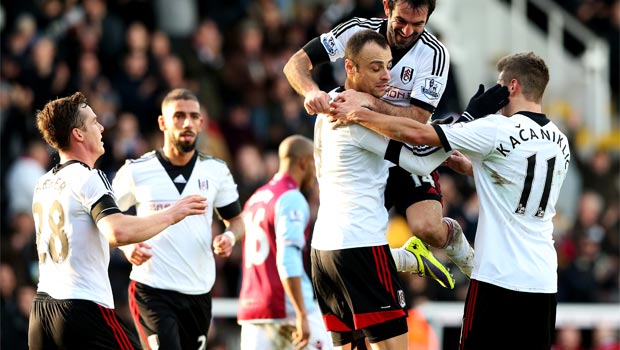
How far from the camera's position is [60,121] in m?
7.84

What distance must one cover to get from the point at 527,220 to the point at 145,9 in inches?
427

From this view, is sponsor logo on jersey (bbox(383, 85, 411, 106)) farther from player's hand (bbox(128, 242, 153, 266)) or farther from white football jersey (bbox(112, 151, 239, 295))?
white football jersey (bbox(112, 151, 239, 295))

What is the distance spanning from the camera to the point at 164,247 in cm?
960

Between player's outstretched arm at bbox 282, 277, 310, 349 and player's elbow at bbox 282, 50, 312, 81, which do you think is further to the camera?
player's outstretched arm at bbox 282, 277, 310, 349

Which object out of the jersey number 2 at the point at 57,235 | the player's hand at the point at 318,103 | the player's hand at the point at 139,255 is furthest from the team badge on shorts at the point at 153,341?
the player's hand at the point at 318,103

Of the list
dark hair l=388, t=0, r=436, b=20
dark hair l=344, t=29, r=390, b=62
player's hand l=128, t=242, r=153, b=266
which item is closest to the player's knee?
dark hair l=344, t=29, r=390, b=62

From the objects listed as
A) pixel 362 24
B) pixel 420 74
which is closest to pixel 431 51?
pixel 420 74

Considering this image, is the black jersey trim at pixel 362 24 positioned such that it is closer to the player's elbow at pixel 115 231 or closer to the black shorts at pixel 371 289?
the black shorts at pixel 371 289

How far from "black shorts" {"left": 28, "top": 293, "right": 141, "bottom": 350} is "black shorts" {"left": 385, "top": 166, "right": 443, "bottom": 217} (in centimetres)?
211

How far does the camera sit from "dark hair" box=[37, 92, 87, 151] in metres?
7.85

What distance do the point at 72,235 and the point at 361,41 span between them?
7.54 ft

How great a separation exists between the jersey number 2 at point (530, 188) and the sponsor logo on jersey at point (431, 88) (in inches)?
31.9

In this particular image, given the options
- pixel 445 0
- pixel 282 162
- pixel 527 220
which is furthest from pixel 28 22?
pixel 527 220

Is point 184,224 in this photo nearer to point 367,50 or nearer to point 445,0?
point 367,50
